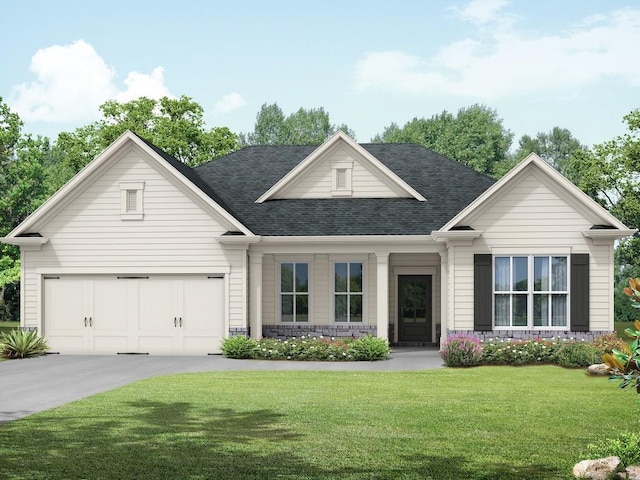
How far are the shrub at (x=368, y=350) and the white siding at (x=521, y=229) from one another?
215 centimetres

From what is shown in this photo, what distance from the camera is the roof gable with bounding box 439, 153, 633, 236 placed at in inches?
922

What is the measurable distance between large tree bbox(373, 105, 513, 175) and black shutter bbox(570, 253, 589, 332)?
4115cm

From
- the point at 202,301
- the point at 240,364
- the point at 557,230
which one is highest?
the point at 557,230

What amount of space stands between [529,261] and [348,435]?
530 inches

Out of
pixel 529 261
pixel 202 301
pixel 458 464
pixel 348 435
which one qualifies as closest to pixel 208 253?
pixel 202 301

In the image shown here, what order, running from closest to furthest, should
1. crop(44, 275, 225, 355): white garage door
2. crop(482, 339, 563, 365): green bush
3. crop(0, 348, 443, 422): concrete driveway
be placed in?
1. crop(0, 348, 443, 422): concrete driveway
2. crop(482, 339, 563, 365): green bush
3. crop(44, 275, 225, 355): white garage door

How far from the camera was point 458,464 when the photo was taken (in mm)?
9914

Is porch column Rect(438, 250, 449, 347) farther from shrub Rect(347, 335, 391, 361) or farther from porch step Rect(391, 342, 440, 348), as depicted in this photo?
porch step Rect(391, 342, 440, 348)

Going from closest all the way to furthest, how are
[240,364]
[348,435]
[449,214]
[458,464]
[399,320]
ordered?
[458,464] → [348,435] → [240,364] → [449,214] → [399,320]

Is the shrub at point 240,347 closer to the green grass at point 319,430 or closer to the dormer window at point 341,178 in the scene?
the green grass at point 319,430

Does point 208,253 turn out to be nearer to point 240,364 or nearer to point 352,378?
point 240,364

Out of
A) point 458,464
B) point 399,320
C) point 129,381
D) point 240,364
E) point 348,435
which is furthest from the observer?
point 399,320

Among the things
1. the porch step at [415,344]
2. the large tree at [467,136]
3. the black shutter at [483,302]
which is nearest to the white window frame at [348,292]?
the porch step at [415,344]

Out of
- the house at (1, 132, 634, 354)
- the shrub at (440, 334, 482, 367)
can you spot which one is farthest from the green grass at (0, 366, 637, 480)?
the house at (1, 132, 634, 354)
